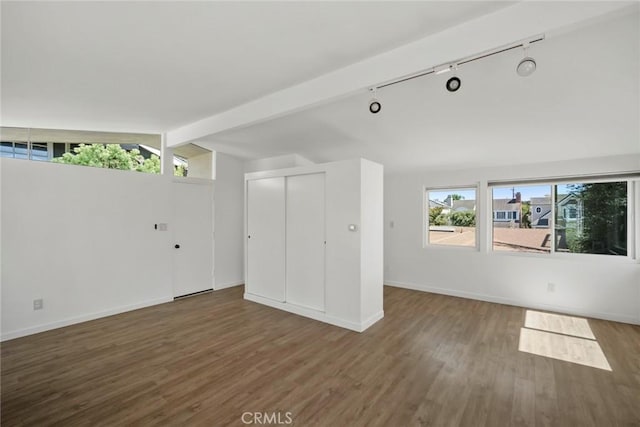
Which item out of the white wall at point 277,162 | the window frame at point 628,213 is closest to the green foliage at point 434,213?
the window frame at point 628,213

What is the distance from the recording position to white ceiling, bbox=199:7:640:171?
2.15 meters

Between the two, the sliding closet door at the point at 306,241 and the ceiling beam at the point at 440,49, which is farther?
the sliding closet door at the point at 306,241

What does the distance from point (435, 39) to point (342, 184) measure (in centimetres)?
190

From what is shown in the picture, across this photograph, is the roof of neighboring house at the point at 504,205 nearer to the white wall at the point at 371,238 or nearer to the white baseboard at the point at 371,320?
the white wall at the point at 371,238

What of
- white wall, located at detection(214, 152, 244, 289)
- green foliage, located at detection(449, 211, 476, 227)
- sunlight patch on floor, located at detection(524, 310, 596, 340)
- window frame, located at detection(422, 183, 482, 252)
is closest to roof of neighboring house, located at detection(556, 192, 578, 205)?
window frame, located at detection(422, 183, 482, 252)

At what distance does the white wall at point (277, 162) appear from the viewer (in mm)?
5059

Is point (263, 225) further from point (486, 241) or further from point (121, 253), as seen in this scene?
point (486, 241)

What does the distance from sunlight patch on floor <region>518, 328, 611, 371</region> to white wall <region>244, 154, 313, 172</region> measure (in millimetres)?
4242

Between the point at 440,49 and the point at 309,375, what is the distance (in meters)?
2.95

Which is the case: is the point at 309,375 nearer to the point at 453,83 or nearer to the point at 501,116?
the point at 453,83

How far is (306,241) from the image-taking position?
3.93 m

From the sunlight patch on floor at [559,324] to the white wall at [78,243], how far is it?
5568 mm

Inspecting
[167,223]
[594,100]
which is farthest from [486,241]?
[167,223]

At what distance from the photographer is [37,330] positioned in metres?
3.23
